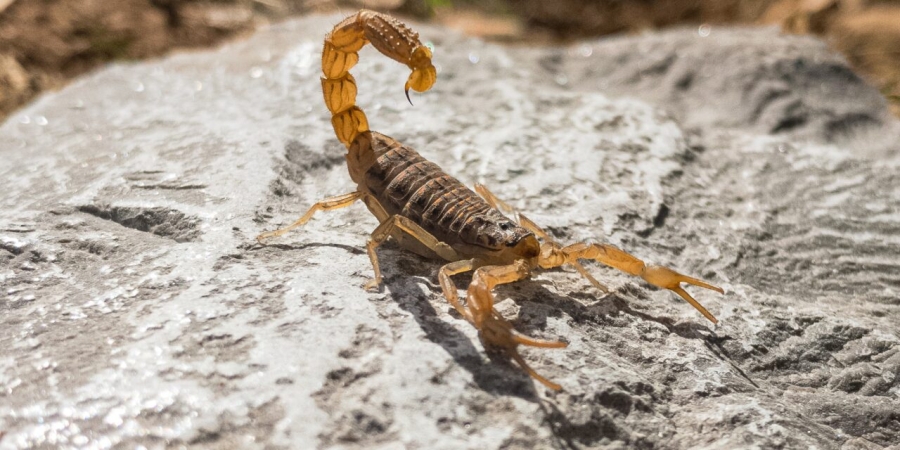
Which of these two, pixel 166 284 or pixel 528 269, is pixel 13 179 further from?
pixel 528 269

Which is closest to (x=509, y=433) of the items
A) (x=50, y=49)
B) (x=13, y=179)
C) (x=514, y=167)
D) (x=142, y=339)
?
(x=142, y=339)

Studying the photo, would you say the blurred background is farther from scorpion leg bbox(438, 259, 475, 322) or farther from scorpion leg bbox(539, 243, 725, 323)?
scorpion leg bbox(438, 259, 475, 322)

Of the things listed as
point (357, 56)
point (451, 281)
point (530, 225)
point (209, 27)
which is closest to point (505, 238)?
point (451, 281)

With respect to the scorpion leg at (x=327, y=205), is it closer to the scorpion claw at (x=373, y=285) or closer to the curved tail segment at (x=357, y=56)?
the curved tail segment at (x=357, y=56)

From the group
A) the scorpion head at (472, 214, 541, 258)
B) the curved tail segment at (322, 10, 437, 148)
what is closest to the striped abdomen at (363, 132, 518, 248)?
the scorpion head at (472, 214, 541, 258)

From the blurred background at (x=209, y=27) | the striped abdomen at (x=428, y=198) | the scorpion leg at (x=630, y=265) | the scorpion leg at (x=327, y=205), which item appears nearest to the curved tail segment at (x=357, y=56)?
the striped abdomen at (x=428, y=198)

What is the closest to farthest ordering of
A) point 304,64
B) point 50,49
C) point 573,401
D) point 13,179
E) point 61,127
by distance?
1. point 573,401
2. point 13,179
3. point 61,127
4. point 304,64
5. point 50,49
